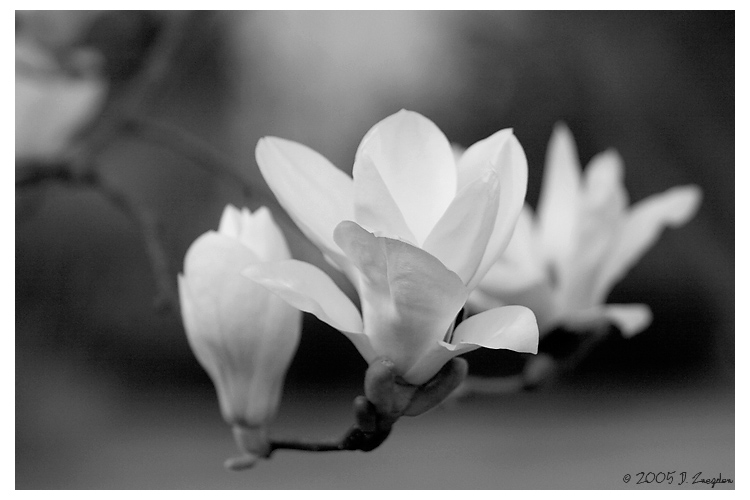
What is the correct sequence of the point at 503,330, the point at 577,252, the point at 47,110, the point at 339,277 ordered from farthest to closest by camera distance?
the point at 339,277 < the point at 47,110 < the point at 577,252 < the point at 503,330

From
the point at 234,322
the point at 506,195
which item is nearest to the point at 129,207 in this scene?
the point at 234,322

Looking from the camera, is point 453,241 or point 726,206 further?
point 726,206

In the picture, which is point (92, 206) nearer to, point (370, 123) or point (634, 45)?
point (370, 123)

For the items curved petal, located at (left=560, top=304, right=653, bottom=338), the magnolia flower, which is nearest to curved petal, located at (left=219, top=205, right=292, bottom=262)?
the magnolia flower

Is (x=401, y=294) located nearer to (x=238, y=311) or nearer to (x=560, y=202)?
(x=238, y=311)

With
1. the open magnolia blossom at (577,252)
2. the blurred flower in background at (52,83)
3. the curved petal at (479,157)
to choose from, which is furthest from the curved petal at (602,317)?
the blurred flower in background at (52,83)

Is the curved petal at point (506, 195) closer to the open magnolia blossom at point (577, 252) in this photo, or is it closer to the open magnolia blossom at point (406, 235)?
the open magnolia blossom at point (406, 235)

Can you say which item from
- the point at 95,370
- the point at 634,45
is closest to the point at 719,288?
the point at 634,45
